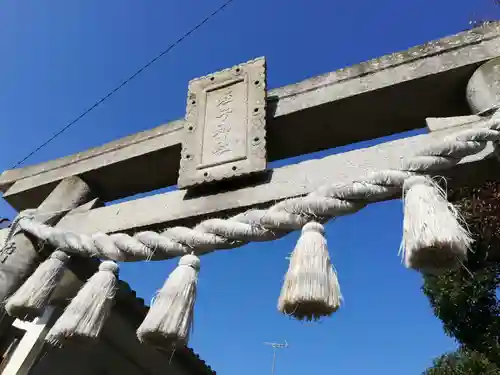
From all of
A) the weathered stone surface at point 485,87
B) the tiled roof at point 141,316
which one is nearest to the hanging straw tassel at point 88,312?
the weathered stone surface at point 485,87

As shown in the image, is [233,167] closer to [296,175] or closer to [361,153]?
[296,175]

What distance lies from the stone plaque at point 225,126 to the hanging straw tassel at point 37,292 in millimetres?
583

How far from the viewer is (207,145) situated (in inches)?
76.5

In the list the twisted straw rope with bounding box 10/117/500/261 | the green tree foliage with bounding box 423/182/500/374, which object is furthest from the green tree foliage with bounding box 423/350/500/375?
the twisted straw rope with bounding box 10/117/500/261

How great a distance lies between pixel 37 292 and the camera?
166cm

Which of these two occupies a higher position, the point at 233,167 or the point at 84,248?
the point at 233,167

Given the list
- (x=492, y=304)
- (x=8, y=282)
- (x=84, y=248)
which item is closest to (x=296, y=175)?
(x=84, y=248)

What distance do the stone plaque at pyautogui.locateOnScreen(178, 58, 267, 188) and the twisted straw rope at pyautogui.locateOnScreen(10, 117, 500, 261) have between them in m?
0.28

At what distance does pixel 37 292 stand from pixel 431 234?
135cm

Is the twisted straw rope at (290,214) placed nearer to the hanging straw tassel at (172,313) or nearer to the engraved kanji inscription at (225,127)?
the hanging straw tassel at (172,313)

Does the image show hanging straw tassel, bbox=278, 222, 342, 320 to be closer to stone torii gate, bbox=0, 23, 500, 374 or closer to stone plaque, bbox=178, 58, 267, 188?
stone torii gate, bbox=0, 23, 500, 374

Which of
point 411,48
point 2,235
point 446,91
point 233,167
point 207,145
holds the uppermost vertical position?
point 411,48

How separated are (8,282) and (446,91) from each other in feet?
6.34

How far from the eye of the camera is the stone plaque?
70.8 inches
